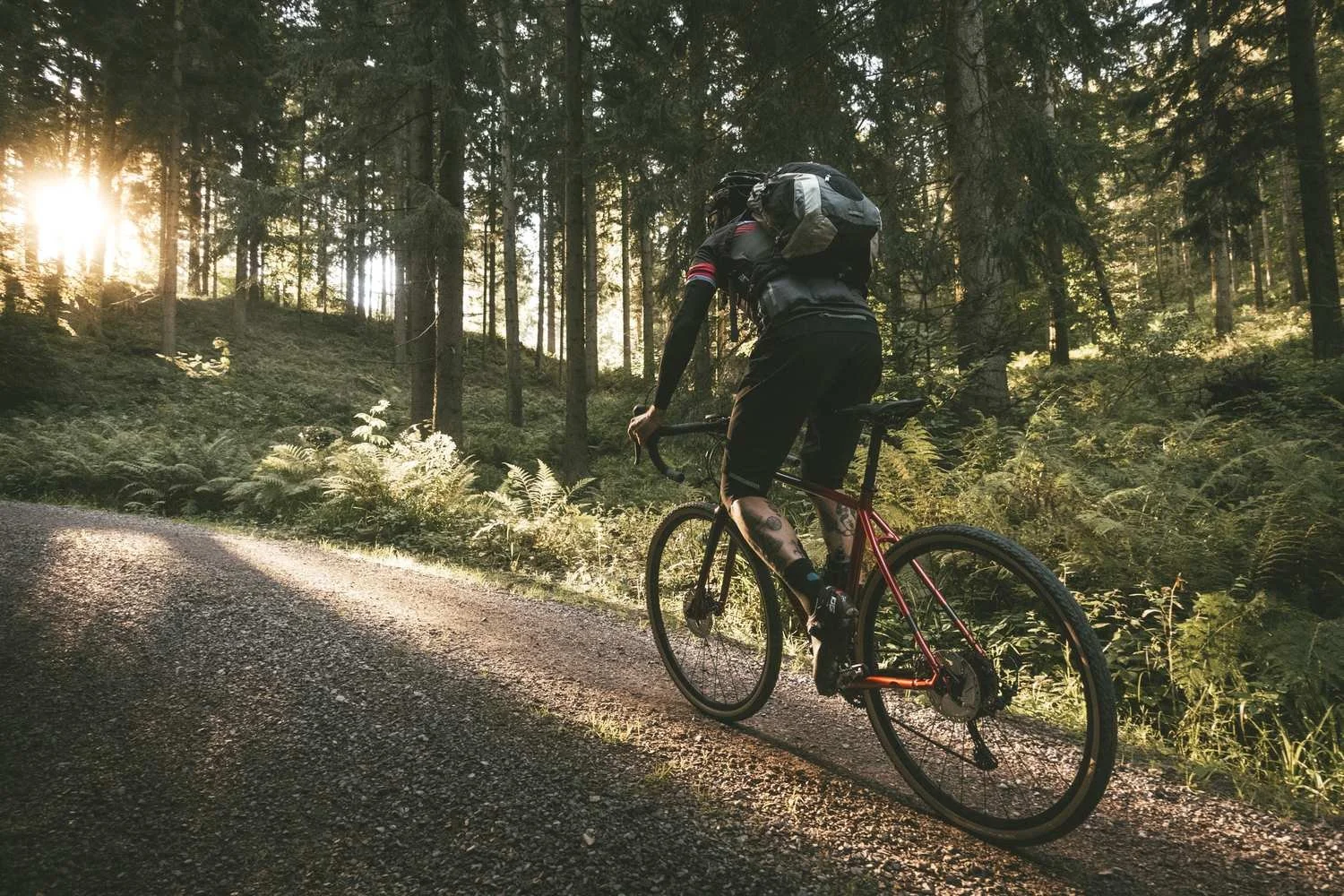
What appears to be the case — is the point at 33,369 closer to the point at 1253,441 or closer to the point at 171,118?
the point at 171,118

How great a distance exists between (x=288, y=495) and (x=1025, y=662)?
9.01m

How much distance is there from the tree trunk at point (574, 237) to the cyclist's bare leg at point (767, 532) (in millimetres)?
8968

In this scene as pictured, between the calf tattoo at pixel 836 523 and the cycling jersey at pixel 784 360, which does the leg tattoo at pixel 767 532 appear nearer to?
the cycling jersey at pixel 784 360

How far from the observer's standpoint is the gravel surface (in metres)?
1.83

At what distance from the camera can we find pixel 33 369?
15406 mm

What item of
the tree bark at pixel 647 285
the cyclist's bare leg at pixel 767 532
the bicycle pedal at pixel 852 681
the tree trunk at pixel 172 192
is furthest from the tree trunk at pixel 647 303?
the tree trunk at pixel 172 192

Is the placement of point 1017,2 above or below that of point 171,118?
below

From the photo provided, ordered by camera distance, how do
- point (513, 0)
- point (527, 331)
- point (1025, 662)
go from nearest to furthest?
point (1025, 662)
point (513, 0)
point (527, 331)

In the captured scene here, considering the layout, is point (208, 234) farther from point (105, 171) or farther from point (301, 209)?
point (105, 171)

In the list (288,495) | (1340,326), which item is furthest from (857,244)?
(1340,326)

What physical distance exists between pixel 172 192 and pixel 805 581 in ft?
83.4

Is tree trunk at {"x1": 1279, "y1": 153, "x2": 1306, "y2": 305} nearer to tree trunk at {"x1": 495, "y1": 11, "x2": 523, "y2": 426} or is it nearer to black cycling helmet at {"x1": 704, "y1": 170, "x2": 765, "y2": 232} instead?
tree trunk at {"x1": 495, "y1": 11, "x2": 523, "y2": 426}

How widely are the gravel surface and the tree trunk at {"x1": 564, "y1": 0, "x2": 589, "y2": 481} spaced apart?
829cm

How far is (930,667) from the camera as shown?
7.66ft
